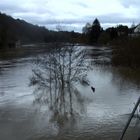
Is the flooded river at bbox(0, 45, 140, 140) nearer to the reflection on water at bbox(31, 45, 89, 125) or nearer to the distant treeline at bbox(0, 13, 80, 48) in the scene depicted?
the reflection on water at bbox(31, 45, 89, 125)

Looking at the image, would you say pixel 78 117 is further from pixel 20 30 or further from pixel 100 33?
pixel 20 30

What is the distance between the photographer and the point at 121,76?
111ft

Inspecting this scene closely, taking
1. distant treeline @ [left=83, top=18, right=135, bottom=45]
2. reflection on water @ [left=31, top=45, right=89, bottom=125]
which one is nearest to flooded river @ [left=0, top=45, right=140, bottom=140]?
reflection on water @ [left=31, top=45, right=89, bottom=125]

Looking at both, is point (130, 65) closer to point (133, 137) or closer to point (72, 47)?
point (72, 47)

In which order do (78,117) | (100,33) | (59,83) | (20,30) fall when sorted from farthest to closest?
(20,30) → (100,33) → (59,83) → (78,117)

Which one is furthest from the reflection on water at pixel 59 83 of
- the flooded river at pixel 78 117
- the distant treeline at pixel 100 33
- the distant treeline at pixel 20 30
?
the distant treeline at pixel 20 30

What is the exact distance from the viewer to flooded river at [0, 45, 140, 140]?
48.3ft

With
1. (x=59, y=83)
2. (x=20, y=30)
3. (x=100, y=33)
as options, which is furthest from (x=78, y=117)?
(x=20, y=30)

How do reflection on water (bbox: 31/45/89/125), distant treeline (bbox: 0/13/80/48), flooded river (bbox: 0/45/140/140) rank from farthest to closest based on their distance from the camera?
distant treeline (bbox: 0/13/80/48), reflection on water (bbox: 31/45/89/125), flooded river (bbox: 0/45/140/140)

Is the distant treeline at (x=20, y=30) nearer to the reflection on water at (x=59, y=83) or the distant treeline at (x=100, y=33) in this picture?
the distant treeline at (x=100, y=33)

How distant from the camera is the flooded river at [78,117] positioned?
14727 millimetres

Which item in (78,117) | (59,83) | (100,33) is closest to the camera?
(78,117)

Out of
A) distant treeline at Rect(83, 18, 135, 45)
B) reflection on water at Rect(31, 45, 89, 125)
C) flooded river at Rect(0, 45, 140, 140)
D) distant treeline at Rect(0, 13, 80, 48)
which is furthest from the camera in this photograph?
distant treeline at Rect(0, 13, 80, 48)

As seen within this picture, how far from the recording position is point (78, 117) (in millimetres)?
17812
